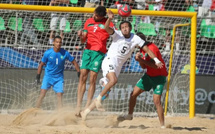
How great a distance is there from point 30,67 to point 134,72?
3047 millimetres

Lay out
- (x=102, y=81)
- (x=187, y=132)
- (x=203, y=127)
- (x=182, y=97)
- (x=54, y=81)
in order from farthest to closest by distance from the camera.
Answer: (x=182, y=97)
(x=54, y=81)
(x=203, y=127)
(x=102, y=81)
(x=187, y=132)

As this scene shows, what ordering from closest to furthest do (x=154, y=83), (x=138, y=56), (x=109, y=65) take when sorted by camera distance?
(x=138, y=56) < (x=109, y=65) < (x=154, y=83)

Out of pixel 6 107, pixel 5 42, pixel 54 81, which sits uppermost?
pixel 5 42

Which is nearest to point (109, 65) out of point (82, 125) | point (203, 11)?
point (82, 125)

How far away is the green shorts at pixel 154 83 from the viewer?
27.6ft

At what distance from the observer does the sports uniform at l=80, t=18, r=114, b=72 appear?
8.93 m

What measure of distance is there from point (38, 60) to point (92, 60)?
3615mm

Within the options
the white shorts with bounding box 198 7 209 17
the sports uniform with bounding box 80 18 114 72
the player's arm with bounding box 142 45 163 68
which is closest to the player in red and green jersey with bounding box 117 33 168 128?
the player's arm with bounding box 142 45 163 68

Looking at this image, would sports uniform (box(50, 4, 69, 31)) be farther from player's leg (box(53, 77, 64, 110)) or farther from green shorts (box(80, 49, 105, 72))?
green shorts (box(80, 49, 105, 72))

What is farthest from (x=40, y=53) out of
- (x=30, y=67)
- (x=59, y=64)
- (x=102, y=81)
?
(x=102, y=81)

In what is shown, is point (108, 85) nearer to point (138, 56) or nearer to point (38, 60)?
point (138, 56)

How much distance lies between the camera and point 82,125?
821 cm

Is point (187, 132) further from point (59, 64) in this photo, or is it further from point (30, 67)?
point (30, 67)

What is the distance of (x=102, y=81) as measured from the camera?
8602 millimetres
